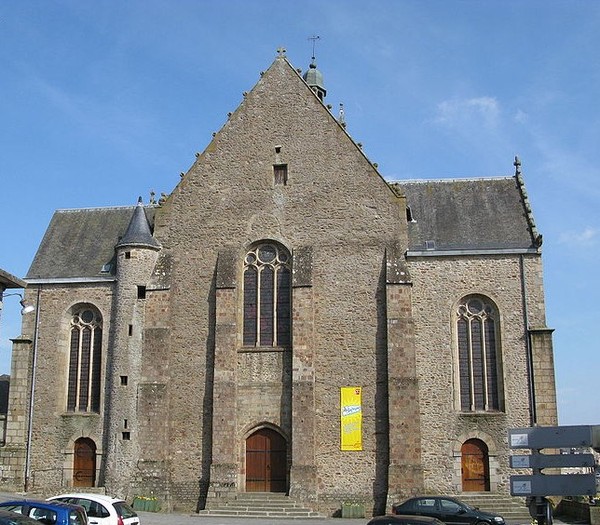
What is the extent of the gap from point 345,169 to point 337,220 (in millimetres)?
1967

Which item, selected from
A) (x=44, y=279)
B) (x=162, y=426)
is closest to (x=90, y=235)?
(x=44, y=279)

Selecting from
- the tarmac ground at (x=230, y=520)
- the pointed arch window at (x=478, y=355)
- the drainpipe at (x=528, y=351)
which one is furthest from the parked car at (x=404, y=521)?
the pointed arch window at (x=478, y=355)

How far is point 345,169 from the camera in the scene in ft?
97.9

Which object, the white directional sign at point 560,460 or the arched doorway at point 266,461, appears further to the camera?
the arched doorway at point 266,461

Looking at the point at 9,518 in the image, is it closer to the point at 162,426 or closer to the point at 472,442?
the point at 162,426

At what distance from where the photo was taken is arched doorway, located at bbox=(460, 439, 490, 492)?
27.3m

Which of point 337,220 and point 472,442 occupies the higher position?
point 337,220

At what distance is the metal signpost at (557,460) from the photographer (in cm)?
1130

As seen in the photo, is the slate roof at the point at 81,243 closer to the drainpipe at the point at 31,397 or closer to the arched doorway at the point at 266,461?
the drainpipe at the point at 31,397

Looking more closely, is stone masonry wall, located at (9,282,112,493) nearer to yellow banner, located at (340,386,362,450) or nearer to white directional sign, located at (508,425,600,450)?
yellow banner, located at (340,386,362,450)

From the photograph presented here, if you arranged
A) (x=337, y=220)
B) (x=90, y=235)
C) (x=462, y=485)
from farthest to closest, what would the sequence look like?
(x=90, y=235), (x=337, y=220), (x=462, y=485)

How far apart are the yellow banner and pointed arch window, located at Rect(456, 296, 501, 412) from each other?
11.9 ft

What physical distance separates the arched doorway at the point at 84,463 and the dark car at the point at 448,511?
11632 mm

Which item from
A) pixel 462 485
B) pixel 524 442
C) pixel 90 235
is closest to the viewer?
pixel 524 442
